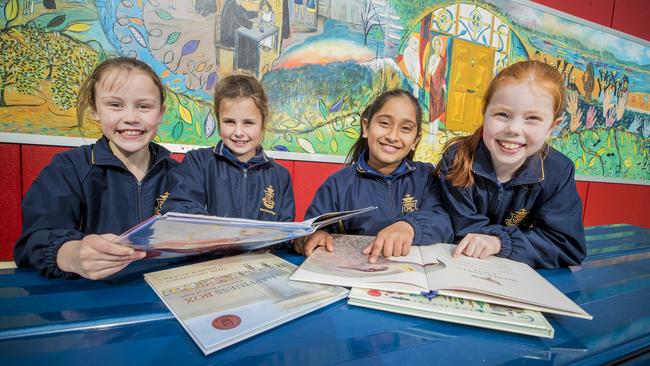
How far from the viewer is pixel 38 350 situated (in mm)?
347

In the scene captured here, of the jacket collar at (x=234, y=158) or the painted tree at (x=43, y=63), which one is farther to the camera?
the painted tree at (x=43, y=63)

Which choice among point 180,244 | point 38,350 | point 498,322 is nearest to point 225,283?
point 180,244

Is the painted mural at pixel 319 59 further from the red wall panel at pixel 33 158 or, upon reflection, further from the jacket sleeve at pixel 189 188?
the jacket sleeve at pixel 189 188

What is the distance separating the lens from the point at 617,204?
9.06 feet

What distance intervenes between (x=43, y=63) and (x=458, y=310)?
1.70 m

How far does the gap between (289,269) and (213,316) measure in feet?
0.72

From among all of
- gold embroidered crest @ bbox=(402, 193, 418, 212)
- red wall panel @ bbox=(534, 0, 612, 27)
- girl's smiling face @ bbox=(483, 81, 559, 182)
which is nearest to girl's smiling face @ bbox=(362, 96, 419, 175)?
gold embroidered crest @ bbox=(402, 193, 418, 212)

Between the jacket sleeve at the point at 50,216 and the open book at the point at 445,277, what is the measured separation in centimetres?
49

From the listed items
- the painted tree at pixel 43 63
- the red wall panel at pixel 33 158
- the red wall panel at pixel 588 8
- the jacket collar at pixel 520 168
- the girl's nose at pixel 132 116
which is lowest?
the red wall panel at pixel 33 158

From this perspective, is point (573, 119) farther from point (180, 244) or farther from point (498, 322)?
point (180, 244)

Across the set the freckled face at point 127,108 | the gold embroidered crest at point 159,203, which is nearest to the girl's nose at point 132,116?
the freckled face at point 127,108

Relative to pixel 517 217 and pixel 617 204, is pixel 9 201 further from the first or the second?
pixel 617 204

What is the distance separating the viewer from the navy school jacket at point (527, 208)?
0.79 meters

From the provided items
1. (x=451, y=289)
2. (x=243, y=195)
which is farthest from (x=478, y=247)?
(x=243, y=195)
